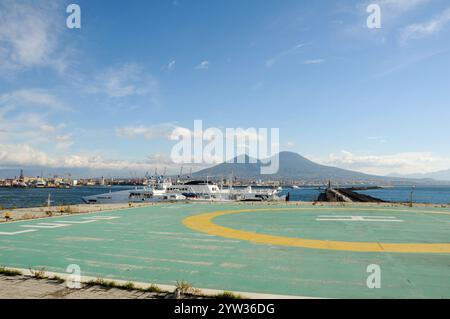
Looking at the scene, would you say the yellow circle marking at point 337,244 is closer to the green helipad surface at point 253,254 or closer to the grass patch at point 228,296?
the green helipad surface at point 253,254

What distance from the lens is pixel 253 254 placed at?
31.1 ft

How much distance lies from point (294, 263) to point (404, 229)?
874 cm

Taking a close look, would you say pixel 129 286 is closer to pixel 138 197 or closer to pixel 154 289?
pixel 154 289

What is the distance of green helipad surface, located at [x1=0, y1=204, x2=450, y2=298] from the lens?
687cm

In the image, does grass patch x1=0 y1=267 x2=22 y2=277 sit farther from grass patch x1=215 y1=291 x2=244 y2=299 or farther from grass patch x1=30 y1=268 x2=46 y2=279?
grass patch x1=215 y1=291 x2=244 y2=299

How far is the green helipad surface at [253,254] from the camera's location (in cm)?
687

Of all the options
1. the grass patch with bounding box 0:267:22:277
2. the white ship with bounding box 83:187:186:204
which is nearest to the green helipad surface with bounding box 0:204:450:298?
the grass patch with bounding box 0:267:22:277

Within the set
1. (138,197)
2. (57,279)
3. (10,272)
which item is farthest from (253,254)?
(138,197)

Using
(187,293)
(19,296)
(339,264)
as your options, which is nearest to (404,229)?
(339,264)

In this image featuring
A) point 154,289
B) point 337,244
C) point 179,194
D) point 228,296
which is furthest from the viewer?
point 179,194

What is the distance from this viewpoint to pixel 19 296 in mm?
6004

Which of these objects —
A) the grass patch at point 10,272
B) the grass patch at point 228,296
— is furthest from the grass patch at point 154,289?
the grass patch at point 10,272
